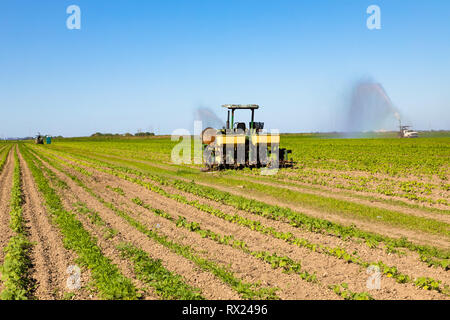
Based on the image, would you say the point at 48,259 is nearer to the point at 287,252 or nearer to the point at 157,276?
the point at 157,276

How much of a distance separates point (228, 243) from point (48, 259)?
3497 millimetres

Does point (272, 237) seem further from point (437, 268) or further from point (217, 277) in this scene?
point (437, 268)

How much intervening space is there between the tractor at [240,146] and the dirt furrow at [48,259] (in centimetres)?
1000

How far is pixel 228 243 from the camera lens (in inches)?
290

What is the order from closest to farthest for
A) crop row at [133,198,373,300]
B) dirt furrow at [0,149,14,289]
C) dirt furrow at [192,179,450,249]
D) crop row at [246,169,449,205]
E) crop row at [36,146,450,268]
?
crop row at [133,198,373,300], crop row at [36,146,450,268], dirt furrow at [192,179,450,249], dirt furrow at [0,149,14,289], crop row at [246,169,449,205]

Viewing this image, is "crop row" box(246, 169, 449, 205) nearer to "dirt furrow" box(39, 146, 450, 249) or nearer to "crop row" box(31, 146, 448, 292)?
"dirt furrow" box(39, 146, 450, 249)

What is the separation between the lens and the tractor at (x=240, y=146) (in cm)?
1830

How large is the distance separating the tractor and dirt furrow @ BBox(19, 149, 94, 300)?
394 inches

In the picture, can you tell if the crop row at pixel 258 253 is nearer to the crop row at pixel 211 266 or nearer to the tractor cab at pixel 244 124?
the crop row at pixel 211 266

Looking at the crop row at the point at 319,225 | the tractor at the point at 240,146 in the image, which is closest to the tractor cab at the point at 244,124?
the tractor at the point at 240,146

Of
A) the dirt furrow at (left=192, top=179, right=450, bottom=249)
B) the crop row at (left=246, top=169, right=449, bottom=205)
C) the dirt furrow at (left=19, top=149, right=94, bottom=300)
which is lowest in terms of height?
the dirt furrow at (left=19, top=149, right=94, bottom=300)

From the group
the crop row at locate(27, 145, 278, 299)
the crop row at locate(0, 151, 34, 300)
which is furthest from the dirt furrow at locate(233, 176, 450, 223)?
the crop row at locate(0, 151, 34, 300)

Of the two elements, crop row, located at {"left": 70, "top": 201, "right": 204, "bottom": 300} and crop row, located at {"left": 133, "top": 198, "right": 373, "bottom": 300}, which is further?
crop row, located at {"left": 133, "top": 198, "right": 373, "bottom": 300}

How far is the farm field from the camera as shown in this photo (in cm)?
527
